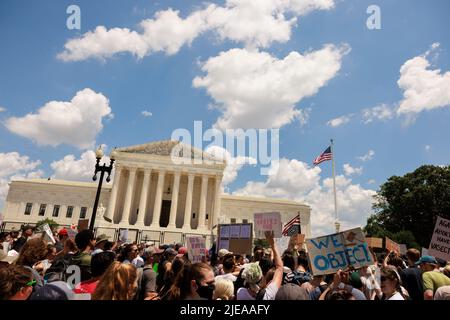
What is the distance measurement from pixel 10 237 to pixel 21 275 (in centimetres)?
1131

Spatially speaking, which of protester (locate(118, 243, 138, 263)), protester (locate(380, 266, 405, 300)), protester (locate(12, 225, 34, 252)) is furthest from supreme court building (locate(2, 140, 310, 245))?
protester (locate(380, 266, 405, 300))

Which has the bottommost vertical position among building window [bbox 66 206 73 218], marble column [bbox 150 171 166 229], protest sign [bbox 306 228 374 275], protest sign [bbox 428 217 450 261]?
protest sign [bbox 306 228 374 275]

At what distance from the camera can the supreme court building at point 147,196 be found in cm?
5194

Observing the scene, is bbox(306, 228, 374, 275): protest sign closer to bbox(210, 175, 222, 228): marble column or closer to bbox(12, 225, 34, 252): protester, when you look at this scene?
bbox(12, 225, 34, 252): protester

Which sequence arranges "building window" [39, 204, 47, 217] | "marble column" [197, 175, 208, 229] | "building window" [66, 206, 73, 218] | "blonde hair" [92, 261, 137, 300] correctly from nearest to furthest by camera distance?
"blonde hair" [92, 261, 137, 300] → "marble column" [197, 175, 208, 229] → "building window" [39, 204, 47, 217] → "building window" [66, 206, 73, 218]

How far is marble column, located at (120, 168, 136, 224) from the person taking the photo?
51406mm

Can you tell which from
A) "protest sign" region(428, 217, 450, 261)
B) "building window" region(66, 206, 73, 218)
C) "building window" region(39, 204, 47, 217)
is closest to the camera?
"protest sign" region(428, 217, 450, 261)

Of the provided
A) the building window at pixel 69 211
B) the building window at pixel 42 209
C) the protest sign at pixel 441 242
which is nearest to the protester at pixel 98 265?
the protest sign at pixel 441 242

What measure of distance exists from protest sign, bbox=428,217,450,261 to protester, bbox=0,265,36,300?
911 cm

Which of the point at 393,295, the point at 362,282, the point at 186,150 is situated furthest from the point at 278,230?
the point at 186,150

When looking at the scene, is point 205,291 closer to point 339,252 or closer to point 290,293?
point 290,293

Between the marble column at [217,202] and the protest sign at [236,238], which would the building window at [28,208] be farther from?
the protest sign at [236,238]

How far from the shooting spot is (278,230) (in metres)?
12.6
